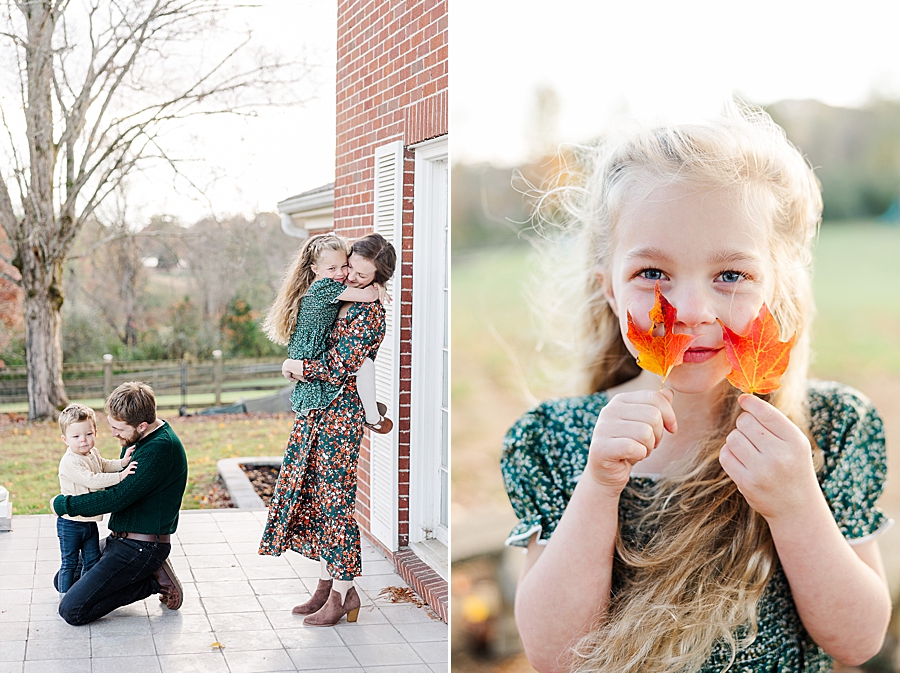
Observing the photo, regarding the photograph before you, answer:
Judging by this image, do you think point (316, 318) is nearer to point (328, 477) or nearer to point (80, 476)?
point (328, 477)

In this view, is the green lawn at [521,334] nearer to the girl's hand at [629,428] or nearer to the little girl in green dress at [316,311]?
the girl's hand at [629,428]

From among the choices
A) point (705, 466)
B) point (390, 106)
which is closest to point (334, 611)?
point (390, 106)

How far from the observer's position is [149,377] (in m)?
11.0

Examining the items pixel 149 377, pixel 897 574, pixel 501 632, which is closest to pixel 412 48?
pixel 501 632

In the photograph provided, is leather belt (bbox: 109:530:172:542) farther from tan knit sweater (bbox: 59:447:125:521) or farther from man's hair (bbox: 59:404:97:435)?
man's hair (bbox: 59:404:97:435)

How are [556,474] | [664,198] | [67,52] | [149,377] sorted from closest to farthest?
[664,198] < [556,474] < [67,52] < [149,377]

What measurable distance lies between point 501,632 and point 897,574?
917 mm

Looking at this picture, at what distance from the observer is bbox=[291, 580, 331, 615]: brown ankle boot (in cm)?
360

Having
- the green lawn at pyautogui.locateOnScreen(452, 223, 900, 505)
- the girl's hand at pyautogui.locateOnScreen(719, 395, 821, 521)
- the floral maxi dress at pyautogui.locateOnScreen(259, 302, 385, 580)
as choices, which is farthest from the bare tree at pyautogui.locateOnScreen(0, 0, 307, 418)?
the girl's hand at pyautogui.locateOnScreen(719, 395, 821, 521)

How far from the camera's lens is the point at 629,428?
129 cm

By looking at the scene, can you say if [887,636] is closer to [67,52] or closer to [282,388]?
[67,52]

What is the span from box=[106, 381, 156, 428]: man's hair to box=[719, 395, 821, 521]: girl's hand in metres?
2.60

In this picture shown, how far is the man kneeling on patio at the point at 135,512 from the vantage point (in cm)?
339

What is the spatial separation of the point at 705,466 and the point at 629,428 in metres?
0.30
